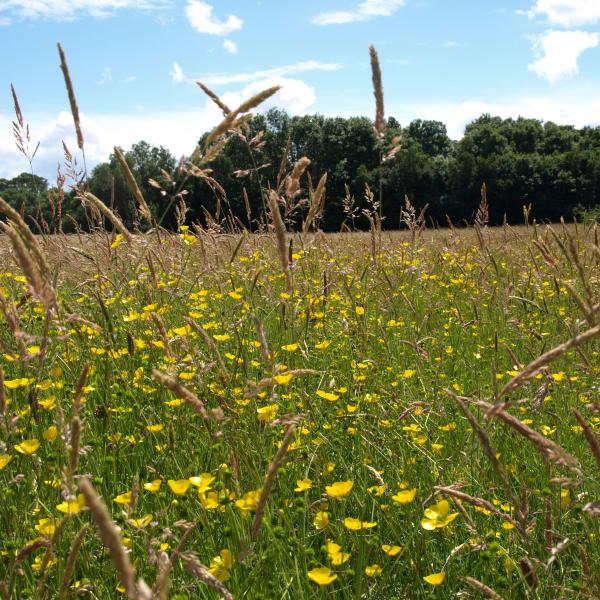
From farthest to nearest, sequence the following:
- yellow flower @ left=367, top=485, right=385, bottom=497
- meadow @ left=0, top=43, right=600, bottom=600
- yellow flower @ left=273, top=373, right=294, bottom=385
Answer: yellow flower @ left=367, top=485, right=385, bottom=497
yellow flower @ left=273, top=373, right=294, bottom=385
meadow @ left=0, top=43, right=600, bottom=600

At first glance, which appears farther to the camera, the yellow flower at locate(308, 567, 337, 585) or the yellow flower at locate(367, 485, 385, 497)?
the yellow flower at locate(367, 485, 385, 497)

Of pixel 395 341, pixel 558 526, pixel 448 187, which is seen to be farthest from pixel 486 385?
pixel 448 187

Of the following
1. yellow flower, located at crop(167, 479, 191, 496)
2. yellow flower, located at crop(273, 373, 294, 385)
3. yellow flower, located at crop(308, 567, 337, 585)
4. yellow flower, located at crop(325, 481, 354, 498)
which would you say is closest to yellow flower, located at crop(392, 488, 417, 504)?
yellow flower, located at crop(325, 481, 354, 498)

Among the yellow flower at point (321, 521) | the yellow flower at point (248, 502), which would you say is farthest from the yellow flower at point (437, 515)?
the yellow flower at point (248, 502)

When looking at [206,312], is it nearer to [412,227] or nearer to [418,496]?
[412,227]

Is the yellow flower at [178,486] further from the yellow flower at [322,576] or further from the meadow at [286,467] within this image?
the yellow flower at [322,576]

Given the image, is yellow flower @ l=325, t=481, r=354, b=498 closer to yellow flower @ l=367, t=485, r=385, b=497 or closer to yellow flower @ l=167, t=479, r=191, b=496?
yellow flower @ l=367, t=485, r=385, b=497

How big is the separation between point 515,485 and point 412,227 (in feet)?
7.30

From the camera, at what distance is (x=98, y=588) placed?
1.47 meters

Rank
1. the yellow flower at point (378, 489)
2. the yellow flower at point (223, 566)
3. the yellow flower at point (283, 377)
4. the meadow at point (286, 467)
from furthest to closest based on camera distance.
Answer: the yellow flower at point (378, 489), the yellow flower at point (283, 377), the yellow flower at point (223, 566), the meadow at point (286, 467)

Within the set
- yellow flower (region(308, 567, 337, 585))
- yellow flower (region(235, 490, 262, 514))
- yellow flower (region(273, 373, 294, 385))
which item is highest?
yellow flower (region(273, 373, 294, 385))

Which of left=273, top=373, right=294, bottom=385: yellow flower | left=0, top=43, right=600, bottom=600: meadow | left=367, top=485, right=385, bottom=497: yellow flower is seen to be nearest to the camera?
left=0, top=43, right=600, bottom=600: meadow

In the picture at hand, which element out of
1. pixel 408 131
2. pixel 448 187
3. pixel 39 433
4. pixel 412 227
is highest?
pixel 408 131

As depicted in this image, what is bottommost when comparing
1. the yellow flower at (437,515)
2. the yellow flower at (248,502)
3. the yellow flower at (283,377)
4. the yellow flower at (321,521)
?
the yellow flower at (321,521)
